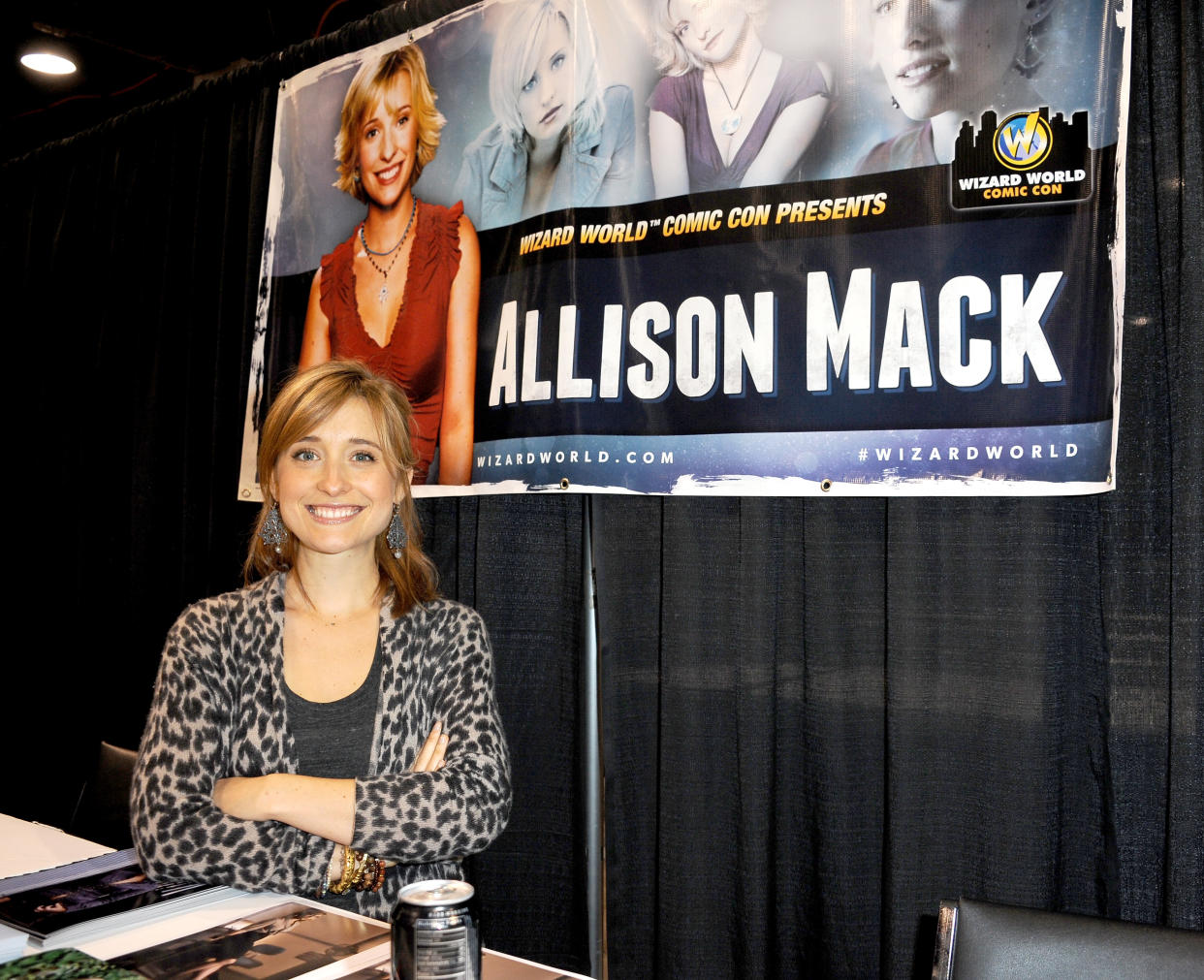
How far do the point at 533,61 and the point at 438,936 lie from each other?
2.10m

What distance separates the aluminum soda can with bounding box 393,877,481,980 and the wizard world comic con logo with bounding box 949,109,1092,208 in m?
1.53

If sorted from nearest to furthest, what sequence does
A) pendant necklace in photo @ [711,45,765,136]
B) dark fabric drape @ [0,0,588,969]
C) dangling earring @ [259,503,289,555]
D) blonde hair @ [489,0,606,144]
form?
dangling earring @ [259,503,289,555], pendant necklace in photo @ [711,45,765,136], blonde hair @ [489,0,606,144], dark fabric drape @ [0,0,588,969]

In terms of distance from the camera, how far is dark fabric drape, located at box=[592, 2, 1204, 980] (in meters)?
1.78

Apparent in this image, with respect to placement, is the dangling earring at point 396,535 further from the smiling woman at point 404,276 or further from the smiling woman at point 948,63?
the smiling woman at point 948,63

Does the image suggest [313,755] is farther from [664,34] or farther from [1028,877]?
[664,34]

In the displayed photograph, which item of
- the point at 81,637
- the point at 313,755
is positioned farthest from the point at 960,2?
the point at 81,637

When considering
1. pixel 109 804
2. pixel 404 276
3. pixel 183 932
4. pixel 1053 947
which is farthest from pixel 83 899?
pixel 404 276

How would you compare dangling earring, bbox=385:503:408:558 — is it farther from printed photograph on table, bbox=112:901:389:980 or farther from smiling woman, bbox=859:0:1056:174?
smiling woman, bbox=859:0:1056:174

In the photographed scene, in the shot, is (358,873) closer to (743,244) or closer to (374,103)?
(743,244)

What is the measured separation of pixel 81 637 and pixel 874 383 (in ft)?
10.1

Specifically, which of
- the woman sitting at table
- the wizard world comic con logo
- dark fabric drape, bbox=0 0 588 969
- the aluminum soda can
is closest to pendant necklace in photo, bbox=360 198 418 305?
dark fabric drape, bbox=0 0 588 969

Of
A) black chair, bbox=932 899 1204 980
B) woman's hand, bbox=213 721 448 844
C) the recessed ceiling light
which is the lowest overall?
black chair, bbox=932 899 1204 980

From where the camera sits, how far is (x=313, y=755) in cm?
166

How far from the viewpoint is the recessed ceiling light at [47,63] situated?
3487 millimetres
